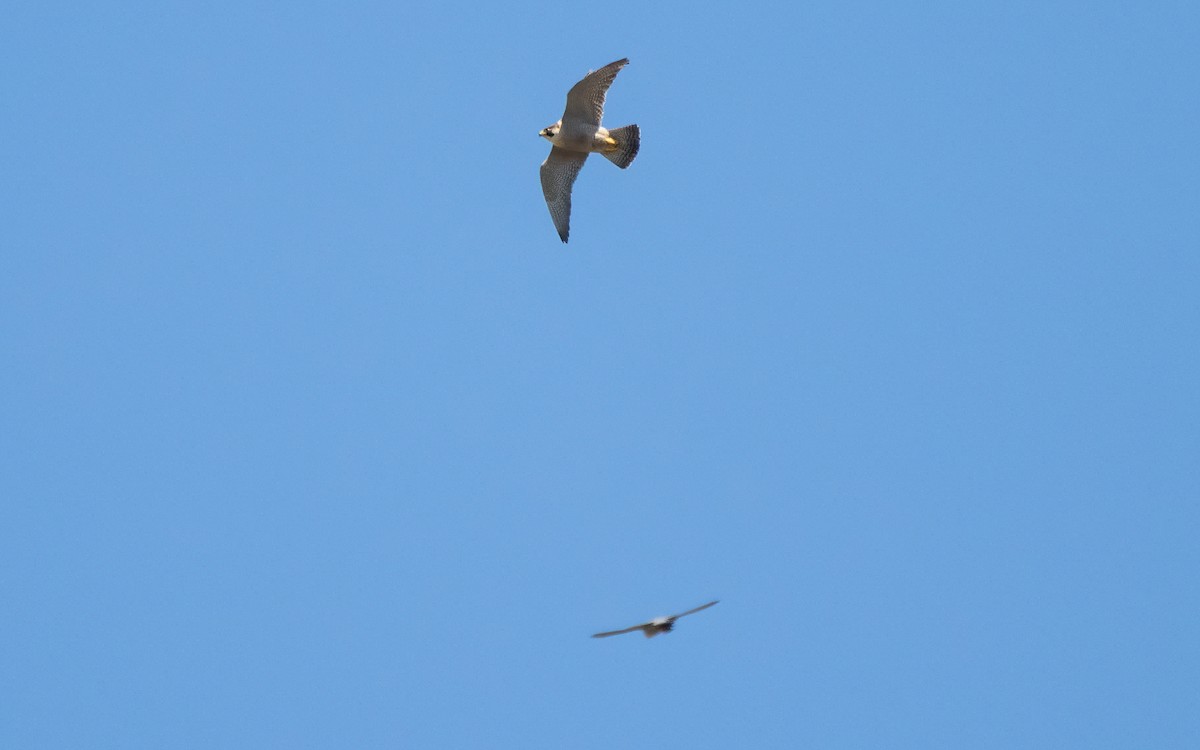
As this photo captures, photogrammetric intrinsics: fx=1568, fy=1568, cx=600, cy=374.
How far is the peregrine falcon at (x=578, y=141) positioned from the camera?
1655cm

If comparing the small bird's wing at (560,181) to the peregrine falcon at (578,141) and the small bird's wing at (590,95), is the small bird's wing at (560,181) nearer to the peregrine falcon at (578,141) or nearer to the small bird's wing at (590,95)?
the peregrine falcon at (578,141)

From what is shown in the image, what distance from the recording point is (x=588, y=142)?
17.2 m

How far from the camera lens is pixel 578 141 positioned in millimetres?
17203

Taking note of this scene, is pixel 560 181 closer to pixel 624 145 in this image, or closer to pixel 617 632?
pixel 624 145

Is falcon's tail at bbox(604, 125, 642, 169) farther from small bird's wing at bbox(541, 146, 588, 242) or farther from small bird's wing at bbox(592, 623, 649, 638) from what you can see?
small bird's wing at bbox(592, 623, 649, 638)

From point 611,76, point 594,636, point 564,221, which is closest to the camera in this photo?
point 594,636

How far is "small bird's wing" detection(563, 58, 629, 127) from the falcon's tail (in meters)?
0.26

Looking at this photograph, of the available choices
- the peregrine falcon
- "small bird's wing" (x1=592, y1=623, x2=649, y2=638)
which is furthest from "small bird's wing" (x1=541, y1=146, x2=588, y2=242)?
"small bird's wing" (x1=592, y1=623, x2=649, y2=638)

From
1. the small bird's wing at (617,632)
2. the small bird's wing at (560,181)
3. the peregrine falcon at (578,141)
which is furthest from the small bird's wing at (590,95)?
the small bird's wing at (617,632)

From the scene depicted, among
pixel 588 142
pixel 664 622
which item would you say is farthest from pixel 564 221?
pixel 664 622

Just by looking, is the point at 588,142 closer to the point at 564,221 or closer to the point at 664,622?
the point at 564,221

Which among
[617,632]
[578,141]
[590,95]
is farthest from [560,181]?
[617,632]

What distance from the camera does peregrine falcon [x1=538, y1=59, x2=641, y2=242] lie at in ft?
54.3

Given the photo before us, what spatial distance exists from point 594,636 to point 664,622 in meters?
0.95
